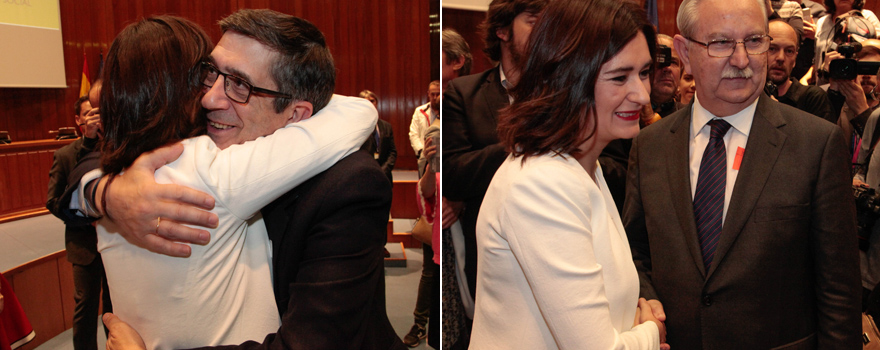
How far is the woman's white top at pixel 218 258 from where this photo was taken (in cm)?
99

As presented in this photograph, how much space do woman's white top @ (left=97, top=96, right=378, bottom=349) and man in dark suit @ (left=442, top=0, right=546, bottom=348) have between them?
0.49m

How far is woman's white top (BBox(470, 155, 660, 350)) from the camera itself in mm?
921

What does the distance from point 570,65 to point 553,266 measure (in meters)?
0.44

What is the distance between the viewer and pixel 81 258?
116 inches

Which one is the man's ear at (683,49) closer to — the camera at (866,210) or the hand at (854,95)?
the camera at (866,210)

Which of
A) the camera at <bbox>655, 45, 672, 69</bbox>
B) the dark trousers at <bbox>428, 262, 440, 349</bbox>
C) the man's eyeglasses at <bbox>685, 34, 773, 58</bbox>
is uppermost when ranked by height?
the camera at <bbox>655, 45, 672, 69</bbox>

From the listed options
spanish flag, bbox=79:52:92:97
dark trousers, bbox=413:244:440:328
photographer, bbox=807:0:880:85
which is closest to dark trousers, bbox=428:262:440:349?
dark trousers, bbox=413:244:440:328

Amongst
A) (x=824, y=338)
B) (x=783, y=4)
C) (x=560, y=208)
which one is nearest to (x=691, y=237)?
(x=824, y=338)

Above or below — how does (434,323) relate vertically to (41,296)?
above

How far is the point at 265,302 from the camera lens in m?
1.12

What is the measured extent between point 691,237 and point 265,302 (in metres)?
1.10

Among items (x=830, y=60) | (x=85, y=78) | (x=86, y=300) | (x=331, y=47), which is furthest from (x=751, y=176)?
(x=85, y=78)

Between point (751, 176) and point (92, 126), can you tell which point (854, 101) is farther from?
point (92, 126)

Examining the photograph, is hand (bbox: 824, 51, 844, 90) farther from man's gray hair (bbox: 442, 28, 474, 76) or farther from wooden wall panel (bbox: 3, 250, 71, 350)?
wooden wall panel (bbox: 3, 250, 71, 350)
